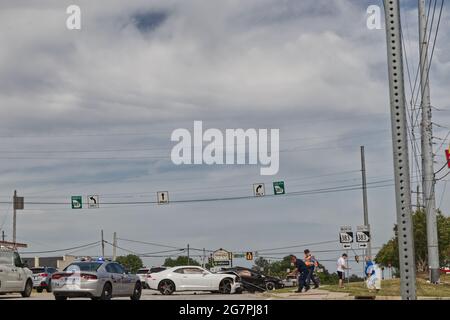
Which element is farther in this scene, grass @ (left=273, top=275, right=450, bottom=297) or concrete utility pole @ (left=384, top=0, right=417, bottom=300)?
grass @ (left=273, top=275, right=450, bottom=297)

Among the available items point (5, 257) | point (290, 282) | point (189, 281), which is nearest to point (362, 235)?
point (189, 281)

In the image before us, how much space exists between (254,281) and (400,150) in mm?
33068

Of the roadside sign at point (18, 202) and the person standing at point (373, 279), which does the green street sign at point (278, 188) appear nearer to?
the person standing at point (373, 279)

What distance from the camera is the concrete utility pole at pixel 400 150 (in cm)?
360

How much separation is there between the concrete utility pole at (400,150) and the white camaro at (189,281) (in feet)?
85.2

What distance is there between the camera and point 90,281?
65.1 ft

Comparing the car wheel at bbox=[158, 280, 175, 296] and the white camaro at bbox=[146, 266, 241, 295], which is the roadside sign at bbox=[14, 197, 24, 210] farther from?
the car wheel at bbox=[158, 280, 175, 296]

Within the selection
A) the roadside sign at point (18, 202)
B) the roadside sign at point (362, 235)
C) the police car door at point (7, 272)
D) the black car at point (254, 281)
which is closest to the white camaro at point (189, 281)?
the black car at point (254, 281)

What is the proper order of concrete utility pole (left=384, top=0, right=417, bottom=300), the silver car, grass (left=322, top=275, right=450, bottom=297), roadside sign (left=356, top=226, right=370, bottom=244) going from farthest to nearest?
1. roadside sign (left=356, top=226, right=370, bottom=244)
2. grass (left=322, top=275, right=450, bottom=297)
3. the silver car
4. concrete utility pole (left=384, top=0, right=417, bottom=300)

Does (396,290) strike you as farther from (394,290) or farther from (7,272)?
(7,272)

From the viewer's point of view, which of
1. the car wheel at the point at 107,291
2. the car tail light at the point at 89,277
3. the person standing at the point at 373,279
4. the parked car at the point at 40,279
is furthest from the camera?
the parked car at the point at 40,279

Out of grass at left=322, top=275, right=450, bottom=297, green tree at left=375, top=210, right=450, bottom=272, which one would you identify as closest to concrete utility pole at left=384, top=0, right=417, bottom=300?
grass at left=322, top=275, right=450, bottom=297

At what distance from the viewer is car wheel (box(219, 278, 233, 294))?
96.9 feet
